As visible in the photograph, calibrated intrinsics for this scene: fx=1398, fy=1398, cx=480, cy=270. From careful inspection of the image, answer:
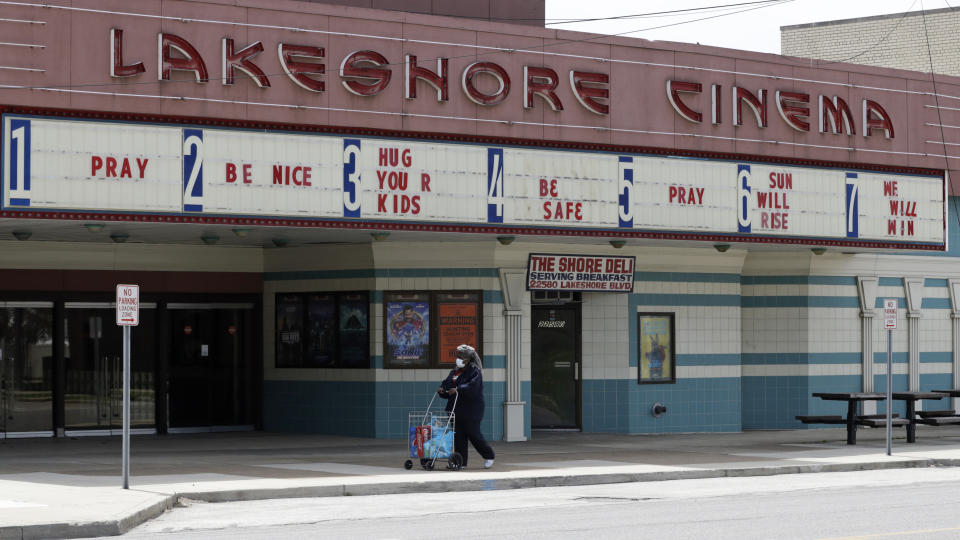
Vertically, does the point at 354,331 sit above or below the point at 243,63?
below

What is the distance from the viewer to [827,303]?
93.1 ft

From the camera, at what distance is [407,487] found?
17.7 m

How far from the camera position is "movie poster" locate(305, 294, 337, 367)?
25203mm

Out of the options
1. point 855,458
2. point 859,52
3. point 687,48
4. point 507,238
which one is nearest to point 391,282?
point 507,238

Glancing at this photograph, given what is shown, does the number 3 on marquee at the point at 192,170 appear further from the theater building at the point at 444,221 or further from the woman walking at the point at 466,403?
the woman walking at the point at 466,403

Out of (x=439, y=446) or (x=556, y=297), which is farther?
(x=556, y=297)

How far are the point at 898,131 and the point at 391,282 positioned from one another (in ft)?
35.0

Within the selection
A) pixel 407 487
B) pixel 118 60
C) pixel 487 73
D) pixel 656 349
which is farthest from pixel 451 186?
pixel 656 349

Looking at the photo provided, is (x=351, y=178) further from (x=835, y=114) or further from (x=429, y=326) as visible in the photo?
(x=835, y=114)

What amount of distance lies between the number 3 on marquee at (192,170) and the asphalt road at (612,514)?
5.47m

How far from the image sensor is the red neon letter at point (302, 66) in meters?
21.0

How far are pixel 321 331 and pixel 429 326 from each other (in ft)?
7.10

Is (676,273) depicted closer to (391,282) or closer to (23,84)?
(391,282)

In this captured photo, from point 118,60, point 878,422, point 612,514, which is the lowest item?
point 612,514
